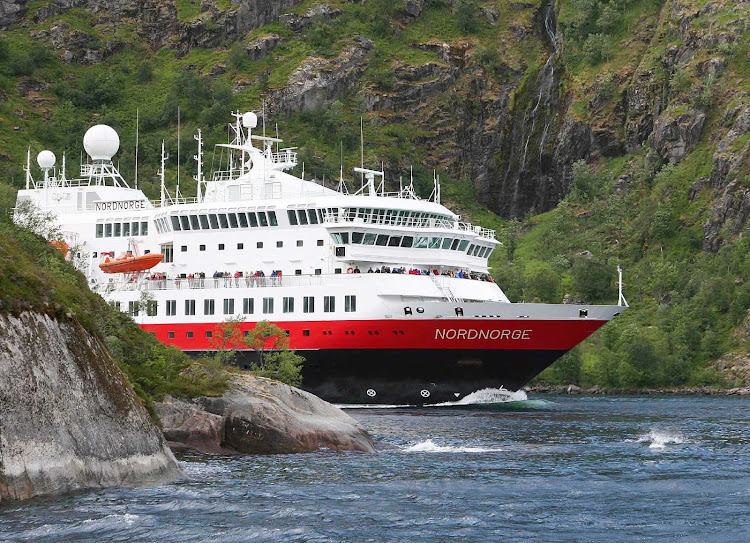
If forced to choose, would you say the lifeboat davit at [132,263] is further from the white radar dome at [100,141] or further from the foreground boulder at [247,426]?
the foreground boulder at [247,426]

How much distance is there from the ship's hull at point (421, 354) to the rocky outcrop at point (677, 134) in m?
64.1

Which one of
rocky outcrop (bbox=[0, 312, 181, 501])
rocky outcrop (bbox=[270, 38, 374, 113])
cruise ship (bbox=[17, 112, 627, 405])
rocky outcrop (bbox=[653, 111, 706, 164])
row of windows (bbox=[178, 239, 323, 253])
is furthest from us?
rocky outcrop (bbox=[270, 38, 374, 113])

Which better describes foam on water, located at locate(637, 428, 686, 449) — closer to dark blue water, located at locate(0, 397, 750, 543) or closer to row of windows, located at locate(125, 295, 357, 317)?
dark blue water, located at locate(0, 397, 750, 543)

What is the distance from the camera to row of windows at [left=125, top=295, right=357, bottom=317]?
56844mm

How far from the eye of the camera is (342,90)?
14138 centimetres

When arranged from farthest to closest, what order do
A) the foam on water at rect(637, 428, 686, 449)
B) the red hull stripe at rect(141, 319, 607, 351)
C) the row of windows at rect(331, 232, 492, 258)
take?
the row of windows at rect(331, 232, 492, 258), the red hull stripe at rect(141, 319, 607, 351), the foam on water at rect(637, 428, 686, 449)

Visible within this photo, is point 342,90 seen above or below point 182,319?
above

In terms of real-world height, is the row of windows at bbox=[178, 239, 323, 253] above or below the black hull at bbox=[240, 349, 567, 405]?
above

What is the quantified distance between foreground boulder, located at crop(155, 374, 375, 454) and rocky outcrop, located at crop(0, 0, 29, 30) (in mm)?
126977

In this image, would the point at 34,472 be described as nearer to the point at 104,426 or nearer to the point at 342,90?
the point at 104,426

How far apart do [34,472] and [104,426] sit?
2.13m

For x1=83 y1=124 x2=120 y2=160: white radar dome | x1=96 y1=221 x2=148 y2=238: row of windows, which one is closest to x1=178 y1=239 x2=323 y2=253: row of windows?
x1=96 y1=221 x2=148 y2=238: row of windows

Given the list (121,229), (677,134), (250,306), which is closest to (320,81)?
(677,134)

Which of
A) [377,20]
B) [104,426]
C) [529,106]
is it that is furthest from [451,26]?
[104,426]
